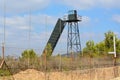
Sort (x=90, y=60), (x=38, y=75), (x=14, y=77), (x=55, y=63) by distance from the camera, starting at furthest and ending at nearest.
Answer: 1. (x=90, y=60)
2. (x=55, y=63)
3. (x=38, y=75)
4. (x=14, y=77)

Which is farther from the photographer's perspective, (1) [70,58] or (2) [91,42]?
(2) [91,42]

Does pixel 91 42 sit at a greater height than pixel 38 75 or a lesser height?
greater

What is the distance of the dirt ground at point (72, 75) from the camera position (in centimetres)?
2162

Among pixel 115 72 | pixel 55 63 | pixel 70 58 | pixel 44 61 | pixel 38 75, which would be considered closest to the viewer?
pixel 38 75

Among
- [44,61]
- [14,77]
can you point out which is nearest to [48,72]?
[44,61]

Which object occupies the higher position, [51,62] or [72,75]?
[51,62]

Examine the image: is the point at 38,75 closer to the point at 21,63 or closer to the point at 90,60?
the point at 21,63

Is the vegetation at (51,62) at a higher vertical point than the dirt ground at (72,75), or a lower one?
higher

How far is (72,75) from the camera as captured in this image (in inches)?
1007

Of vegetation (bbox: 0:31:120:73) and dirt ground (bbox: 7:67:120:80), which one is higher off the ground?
vegetation (bbox: 0:31:120:73)

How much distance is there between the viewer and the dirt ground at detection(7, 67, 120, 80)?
21.6 m

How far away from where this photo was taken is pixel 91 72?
93.4ft

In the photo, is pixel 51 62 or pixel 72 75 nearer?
pixel 51 62

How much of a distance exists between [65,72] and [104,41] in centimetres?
2202
